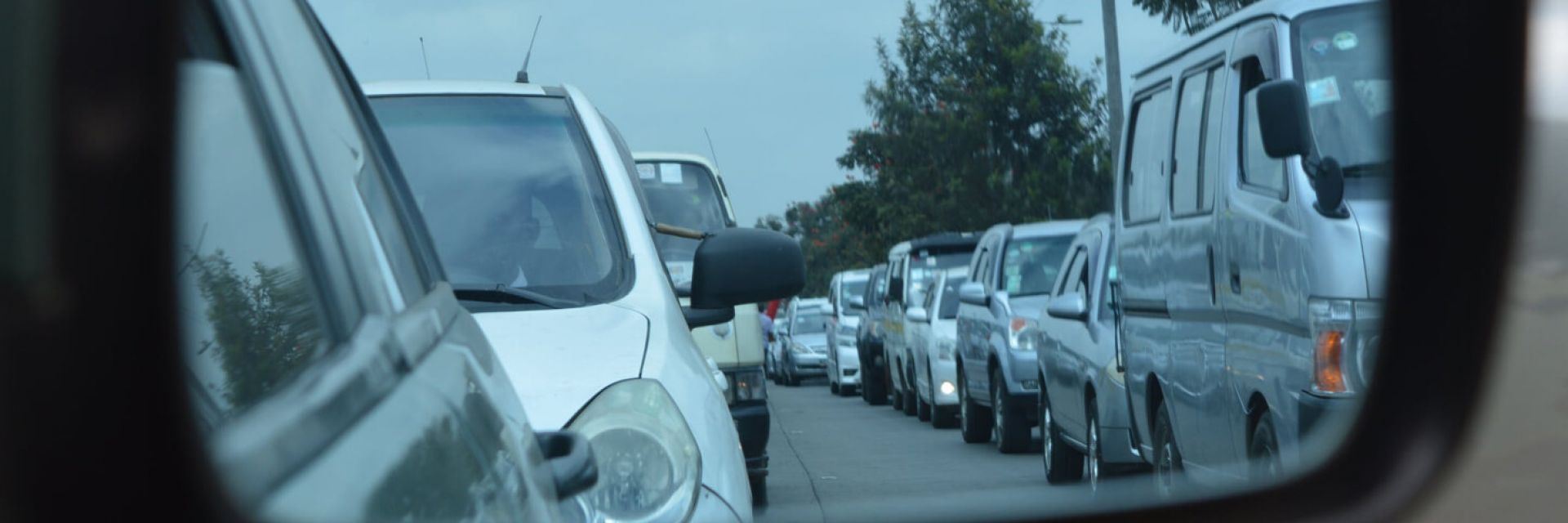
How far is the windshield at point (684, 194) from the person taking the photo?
41.3 ft

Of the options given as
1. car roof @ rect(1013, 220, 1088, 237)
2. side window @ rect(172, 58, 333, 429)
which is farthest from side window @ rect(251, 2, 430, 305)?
car roof @ rect(1013, 220, 1088, 237)

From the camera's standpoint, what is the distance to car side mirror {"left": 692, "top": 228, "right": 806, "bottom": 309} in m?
3.85

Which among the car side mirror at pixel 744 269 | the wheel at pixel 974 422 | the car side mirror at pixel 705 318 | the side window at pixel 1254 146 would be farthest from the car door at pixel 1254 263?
the wheel at pixel 974 422

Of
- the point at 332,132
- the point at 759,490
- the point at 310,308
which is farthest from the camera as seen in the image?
the point at 759,490

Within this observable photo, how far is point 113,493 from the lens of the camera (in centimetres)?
124

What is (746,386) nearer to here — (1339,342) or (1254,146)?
(1254,146)

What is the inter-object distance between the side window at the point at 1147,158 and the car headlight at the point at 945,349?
8430 millimetres

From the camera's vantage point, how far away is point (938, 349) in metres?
17.8

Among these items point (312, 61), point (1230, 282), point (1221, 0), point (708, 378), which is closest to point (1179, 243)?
point (1230, 282)

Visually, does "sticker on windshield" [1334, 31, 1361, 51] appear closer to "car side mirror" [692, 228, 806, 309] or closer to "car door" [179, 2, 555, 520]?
"car side mirror" [692, 228, 806, 309]

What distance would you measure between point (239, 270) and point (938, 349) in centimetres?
1591

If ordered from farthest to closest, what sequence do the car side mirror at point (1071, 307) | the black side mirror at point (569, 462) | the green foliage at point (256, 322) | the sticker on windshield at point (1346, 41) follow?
the car side mirror at point (1071, 307), the sticker on windshield at point (1346, 41), the black side mirror at point (569, 462), the green foliage at point (256, 322)

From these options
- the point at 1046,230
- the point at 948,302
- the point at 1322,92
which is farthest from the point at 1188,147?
the point at 948,302

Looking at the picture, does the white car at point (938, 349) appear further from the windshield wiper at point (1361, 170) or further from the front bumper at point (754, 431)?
the windshield wiper at point (1361, 170)
